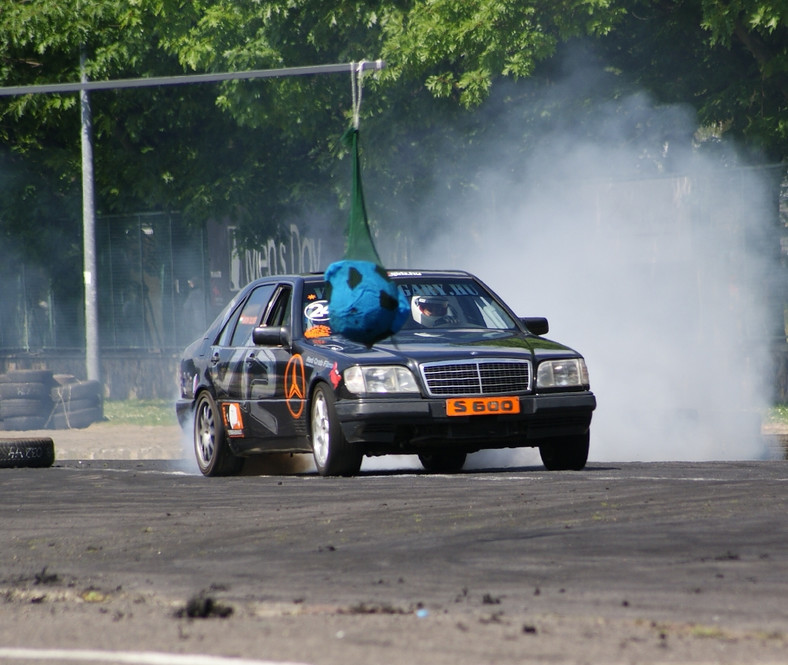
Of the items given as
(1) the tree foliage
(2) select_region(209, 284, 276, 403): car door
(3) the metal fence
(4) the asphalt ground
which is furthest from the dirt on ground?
(3) the metal fence

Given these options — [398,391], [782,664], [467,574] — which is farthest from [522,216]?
[782,664]

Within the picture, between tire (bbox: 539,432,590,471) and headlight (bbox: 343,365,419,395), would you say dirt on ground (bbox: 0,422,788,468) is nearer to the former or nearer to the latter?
tire (bbox: 539,432,590,471)

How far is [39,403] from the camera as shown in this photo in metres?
24.0

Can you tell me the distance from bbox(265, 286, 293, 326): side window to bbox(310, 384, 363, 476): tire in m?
1.22

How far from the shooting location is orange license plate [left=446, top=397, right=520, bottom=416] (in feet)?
38.1

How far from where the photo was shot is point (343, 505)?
32.3 feet

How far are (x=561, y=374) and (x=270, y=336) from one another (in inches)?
85.1

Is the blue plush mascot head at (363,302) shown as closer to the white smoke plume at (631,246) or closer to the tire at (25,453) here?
the tire at (25,453)

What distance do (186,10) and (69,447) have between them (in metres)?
9.88

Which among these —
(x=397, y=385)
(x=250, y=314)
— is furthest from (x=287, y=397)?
(x=250, y=314)

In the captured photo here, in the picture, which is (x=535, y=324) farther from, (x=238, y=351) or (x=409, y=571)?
(x=409, y=571)

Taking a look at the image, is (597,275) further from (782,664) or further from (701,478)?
(782,664)

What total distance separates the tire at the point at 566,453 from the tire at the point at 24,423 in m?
12.9

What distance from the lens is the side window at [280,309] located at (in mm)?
13148
